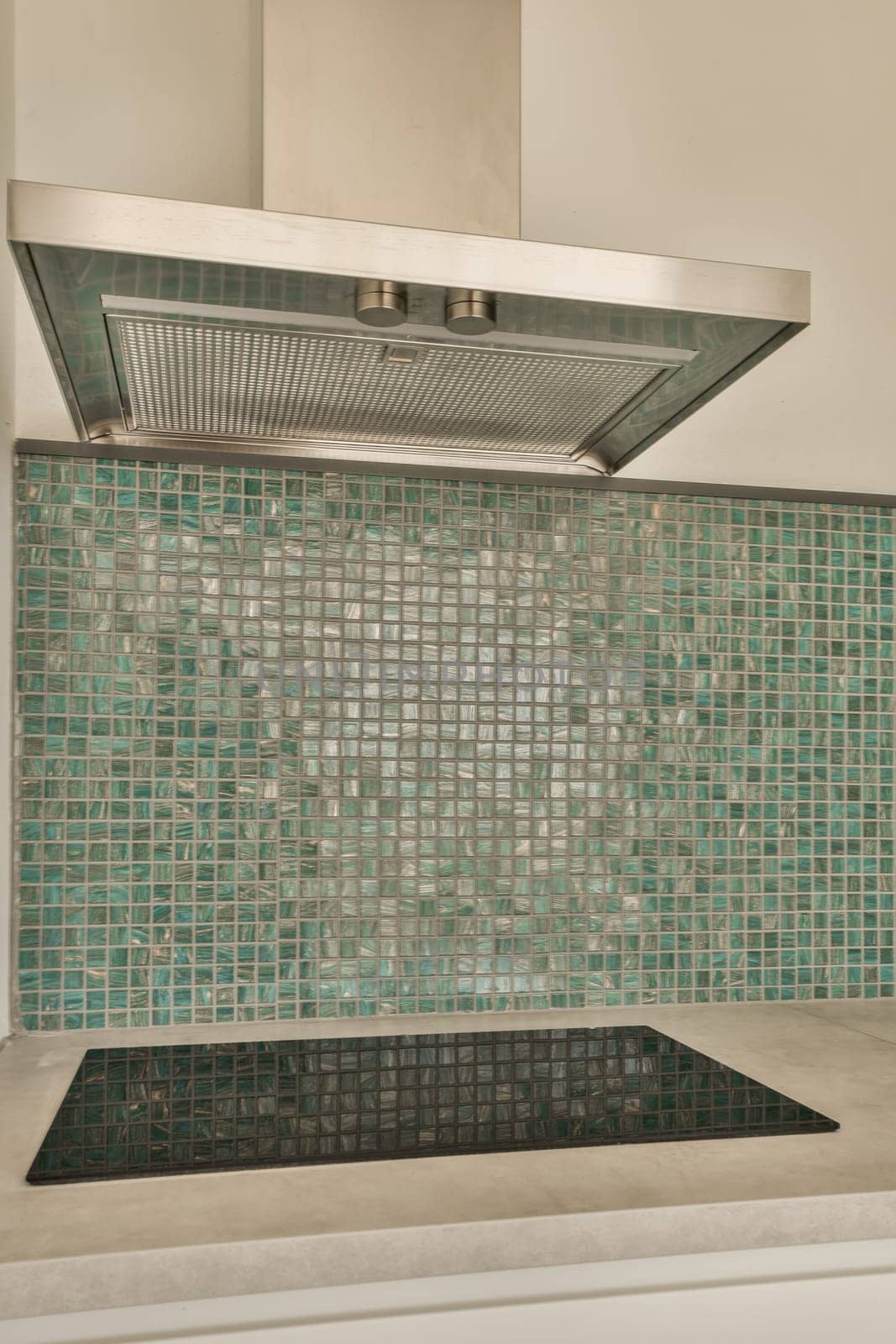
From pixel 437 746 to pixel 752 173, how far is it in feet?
3.34

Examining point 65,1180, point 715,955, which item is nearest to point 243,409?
point 65,1180

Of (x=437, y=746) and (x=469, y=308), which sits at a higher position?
(x=469, y=308)

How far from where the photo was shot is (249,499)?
1.50 meters

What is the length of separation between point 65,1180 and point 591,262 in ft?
3.13

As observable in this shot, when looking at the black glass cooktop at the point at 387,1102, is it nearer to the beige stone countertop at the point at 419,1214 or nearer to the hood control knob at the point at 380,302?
the beige stone countertop at the point at 419,1214

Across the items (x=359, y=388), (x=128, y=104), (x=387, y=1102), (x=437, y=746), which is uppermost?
(x=128, y=104)

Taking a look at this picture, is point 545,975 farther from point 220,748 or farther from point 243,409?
point 243,409

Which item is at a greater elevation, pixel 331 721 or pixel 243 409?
pixel 243 409

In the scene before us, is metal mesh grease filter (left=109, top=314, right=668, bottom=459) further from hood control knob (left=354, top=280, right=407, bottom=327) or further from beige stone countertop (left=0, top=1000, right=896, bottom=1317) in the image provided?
beige stone countertop (left=0, top=1000, right=896, bottom=1317)

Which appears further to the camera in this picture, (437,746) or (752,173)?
(752,173)

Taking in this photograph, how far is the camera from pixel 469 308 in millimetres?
1060

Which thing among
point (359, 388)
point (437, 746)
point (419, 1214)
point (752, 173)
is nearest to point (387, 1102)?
point (419, 1214)

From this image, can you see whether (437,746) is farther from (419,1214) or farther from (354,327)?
(419,1214)

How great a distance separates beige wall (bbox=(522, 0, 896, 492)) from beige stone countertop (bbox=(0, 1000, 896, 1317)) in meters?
1.01
